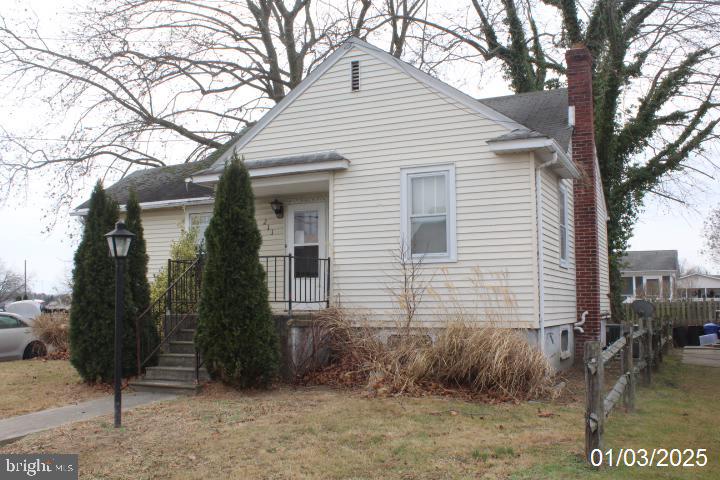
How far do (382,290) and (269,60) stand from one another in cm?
1459

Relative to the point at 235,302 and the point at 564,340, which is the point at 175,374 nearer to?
the point at 235,302

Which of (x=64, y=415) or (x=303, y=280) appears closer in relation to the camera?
(x=64, y=415)

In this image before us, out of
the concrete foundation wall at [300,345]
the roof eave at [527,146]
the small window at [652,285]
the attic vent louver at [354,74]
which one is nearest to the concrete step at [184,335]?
the concrete foundation wall at [300,345]

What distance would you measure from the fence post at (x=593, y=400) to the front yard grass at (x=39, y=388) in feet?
23.0

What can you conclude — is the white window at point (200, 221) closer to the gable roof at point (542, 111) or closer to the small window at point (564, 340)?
the gable roof at point (542, 111)

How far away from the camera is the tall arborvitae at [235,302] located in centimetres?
902

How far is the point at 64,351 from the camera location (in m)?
15.3

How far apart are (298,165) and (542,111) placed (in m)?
5.60

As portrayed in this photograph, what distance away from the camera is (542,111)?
44.4 ft

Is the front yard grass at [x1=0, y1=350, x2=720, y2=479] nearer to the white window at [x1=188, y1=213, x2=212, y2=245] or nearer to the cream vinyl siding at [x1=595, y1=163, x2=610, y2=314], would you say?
the cream vinyl siding at [x1=595, y1=163, x2=610, y2=314]

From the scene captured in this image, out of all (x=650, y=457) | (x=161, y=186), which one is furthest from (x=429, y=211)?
(x=161, y=186)

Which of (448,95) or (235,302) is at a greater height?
(448,95)

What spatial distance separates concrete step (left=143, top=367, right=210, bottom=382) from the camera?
31.3ft

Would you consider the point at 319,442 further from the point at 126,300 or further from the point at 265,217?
the point at 265,217
